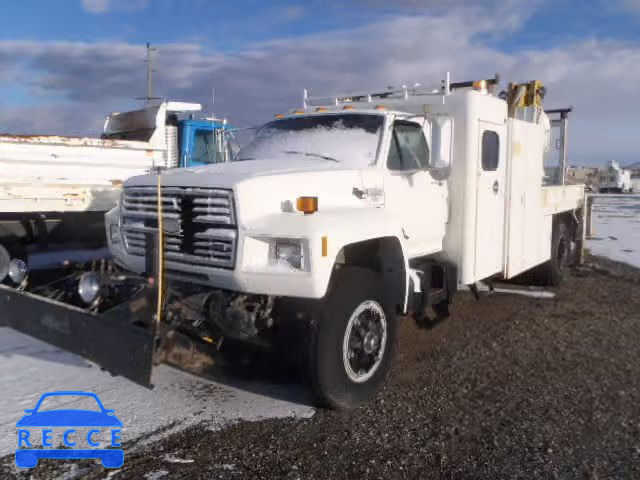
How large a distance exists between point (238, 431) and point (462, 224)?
9.74 ft

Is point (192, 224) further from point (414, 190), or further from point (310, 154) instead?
point (414, 190)

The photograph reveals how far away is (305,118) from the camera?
19.1ft

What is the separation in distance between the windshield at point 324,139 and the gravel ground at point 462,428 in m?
1.96

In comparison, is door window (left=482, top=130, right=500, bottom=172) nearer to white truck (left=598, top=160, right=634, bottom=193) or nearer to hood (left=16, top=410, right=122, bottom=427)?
hood (left=16, top=410, right=122, bottom=427)

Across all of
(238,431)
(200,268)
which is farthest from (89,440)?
(200,268)

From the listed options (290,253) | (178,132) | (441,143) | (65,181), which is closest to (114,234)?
(290,253)

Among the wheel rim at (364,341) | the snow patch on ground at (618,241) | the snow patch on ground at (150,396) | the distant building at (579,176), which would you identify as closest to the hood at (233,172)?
the wheel rim at (364,341)

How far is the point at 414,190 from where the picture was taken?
17.7 ft

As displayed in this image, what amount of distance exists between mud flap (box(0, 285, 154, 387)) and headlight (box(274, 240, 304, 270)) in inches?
37.1

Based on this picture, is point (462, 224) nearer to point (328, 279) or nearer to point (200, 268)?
point (328, 279)

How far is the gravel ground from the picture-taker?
3639mm

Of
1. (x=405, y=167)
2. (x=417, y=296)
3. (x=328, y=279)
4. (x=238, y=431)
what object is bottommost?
(x=238, y=431)

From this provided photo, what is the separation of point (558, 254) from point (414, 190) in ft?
16.4

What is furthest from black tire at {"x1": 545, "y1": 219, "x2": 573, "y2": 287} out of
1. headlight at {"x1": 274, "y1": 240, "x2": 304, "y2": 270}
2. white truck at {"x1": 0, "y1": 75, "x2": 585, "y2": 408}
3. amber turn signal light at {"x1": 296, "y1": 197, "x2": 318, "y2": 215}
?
headlight at {"x1": 274, "y1": 240, "x2": 304, "y2": 270}
